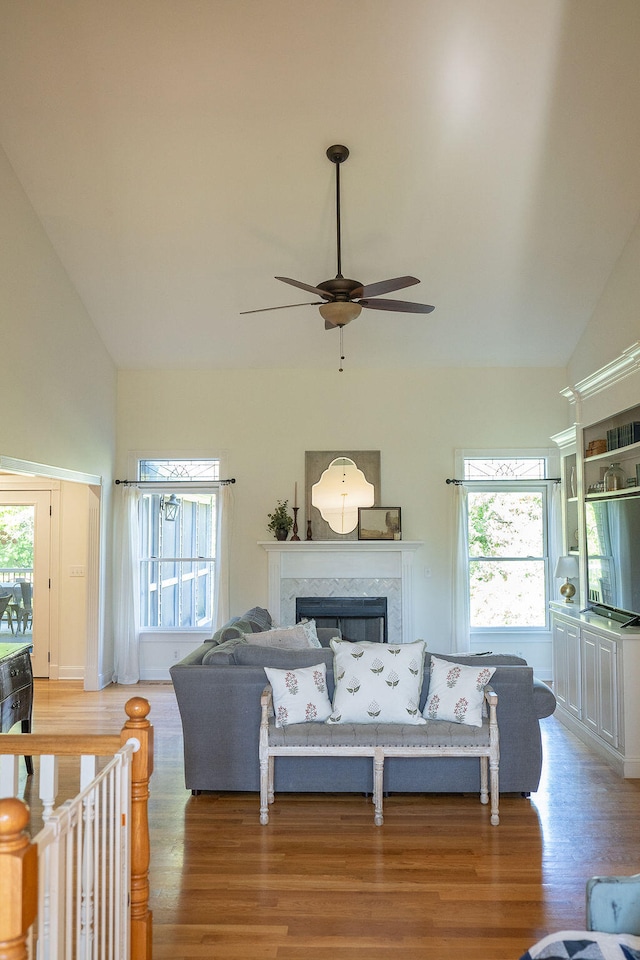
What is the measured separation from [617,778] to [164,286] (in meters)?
5.42

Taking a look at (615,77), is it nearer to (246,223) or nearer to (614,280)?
(614,280)

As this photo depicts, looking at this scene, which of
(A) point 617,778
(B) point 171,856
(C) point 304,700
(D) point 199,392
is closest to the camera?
(B) point 171,856

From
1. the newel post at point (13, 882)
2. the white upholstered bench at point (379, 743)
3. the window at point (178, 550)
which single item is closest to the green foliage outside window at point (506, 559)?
the window at point (178, 550)

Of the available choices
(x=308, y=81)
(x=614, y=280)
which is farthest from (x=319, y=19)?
(x=614, y=280)

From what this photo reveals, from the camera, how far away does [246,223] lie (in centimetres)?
606

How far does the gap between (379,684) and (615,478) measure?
265 centimetres

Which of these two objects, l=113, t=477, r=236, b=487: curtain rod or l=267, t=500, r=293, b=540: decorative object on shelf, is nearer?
l=267, t=500, r=293, b=540: decorative object on shelf

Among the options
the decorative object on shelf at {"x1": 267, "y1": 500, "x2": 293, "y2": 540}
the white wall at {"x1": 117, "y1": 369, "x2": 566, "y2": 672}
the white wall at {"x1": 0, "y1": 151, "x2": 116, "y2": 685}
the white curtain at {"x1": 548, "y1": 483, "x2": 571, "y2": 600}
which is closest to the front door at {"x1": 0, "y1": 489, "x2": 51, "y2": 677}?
the white wall at {"x1": 0, "y1": 151, "x2": 116, "y2": 685}

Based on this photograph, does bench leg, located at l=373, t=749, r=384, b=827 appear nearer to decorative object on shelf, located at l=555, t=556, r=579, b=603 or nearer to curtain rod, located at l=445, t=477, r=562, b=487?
decorative object on shelf, located at l=555, t=556, r=579, b=603

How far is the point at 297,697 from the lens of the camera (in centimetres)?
424

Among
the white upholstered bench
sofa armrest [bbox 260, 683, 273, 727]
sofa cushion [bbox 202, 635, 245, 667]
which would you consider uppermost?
sofa cushion [bbox 202, 635, 245, 667]

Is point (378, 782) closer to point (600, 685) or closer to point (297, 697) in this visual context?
point (297, 697)

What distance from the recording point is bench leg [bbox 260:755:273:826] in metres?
4.04

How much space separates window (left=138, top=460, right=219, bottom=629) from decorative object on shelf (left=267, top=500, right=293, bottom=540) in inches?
27.7
